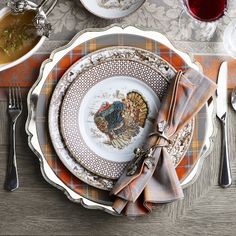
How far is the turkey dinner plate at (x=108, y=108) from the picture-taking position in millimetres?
948

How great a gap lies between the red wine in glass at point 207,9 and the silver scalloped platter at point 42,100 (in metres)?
0.07

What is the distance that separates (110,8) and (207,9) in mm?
164

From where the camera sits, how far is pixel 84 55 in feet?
3.15

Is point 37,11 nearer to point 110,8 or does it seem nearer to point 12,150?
point 110,8

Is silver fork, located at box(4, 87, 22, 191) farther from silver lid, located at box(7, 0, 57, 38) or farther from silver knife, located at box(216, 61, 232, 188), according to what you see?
silver knife, located at box(216, 61, 232, 188)

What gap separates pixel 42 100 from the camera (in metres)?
0.95

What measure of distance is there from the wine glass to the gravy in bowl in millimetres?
257

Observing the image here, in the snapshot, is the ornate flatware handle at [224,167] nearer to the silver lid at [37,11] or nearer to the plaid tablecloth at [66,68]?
the plaid tablecloth at [66,68]

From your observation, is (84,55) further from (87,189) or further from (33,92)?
(87,189)

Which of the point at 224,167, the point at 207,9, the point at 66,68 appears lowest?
the point at 224,167

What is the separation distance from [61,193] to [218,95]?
12.4 inches

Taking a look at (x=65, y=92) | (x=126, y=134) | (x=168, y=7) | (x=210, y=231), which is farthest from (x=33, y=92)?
(x=210, y=231)

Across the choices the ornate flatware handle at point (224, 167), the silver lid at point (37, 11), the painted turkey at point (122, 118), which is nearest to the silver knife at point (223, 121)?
the ornate flatware handle at point (224, 167)

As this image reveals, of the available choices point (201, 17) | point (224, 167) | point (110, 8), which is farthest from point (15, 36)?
point (224, 167)
